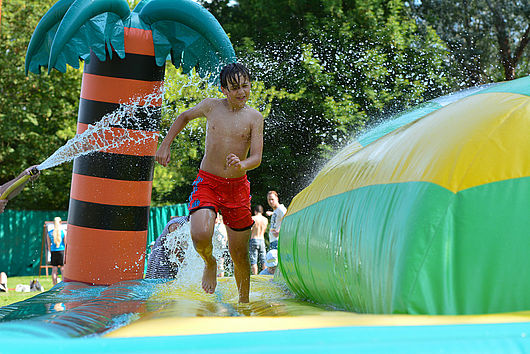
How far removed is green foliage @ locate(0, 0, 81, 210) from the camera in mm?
15023

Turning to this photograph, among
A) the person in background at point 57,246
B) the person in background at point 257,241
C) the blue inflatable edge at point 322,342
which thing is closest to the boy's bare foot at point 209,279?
the blue inflatable edge at point 322,342

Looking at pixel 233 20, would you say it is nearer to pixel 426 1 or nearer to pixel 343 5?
pixel 343 5

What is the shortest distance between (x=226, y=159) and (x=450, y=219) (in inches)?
63.6

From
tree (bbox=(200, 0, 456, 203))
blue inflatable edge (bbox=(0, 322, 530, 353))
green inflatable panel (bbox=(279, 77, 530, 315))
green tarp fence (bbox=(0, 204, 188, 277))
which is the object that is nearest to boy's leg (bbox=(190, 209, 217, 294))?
green inflatable panel (bbox=(279, 77, 530, 315))

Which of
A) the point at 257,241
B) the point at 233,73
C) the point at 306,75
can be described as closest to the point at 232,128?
the point at 233,73

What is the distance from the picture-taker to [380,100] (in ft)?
37.6

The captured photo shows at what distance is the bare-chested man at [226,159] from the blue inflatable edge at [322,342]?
5.67 feet

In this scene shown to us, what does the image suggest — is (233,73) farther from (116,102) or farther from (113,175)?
(113,175)

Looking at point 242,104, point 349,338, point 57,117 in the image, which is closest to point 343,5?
point 57,117

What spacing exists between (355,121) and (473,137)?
32.7 feet

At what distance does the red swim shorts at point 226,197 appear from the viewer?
325 cm

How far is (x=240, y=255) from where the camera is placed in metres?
3.45

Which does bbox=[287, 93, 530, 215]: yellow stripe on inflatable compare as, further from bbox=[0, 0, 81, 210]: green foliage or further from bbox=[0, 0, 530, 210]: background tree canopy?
bbox=[0, 0, 81, 210]: green foliage

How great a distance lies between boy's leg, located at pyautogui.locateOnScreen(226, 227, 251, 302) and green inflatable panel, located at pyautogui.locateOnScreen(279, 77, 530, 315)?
3.78 feet
